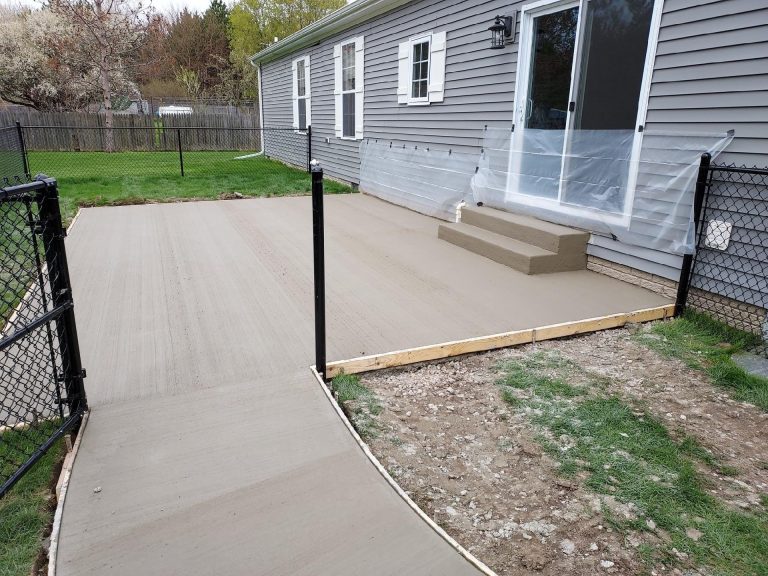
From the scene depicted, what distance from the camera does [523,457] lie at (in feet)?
6.91

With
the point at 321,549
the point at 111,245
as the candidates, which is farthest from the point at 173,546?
the point at 111,245

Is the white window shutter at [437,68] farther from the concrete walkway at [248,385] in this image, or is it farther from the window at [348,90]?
the window at [348,90]

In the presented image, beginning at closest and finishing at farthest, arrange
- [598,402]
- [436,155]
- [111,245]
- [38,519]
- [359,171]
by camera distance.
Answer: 1. [38,519]
2. [598,402]
3. [111,245]
4. [436,155]
5. [359,171]

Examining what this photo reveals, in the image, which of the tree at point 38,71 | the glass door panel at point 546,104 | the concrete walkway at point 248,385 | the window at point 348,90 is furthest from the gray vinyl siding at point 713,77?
the tree at point 38,71

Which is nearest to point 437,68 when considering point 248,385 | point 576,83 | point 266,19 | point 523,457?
point 576,83

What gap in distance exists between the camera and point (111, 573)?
1479 millimetres

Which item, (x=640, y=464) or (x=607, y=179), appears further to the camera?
(x=607, y=179)

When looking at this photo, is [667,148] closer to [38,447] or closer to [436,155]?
[436,155]

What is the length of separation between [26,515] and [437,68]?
6340 mm

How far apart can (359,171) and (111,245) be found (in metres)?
4.95

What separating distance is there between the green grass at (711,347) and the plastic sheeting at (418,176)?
307cm

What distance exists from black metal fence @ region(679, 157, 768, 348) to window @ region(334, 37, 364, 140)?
21.3ft

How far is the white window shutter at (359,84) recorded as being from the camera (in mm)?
8820

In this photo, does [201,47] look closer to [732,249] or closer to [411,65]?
[411,65]
